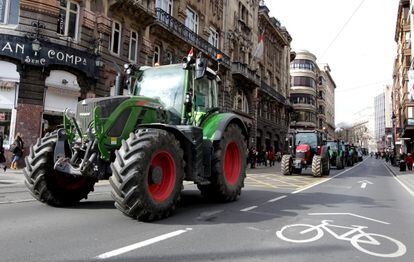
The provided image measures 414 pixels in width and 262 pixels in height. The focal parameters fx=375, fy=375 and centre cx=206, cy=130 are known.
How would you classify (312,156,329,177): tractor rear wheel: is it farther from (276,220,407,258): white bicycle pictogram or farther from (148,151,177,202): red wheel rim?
(148,151,177,202): red wheel rim

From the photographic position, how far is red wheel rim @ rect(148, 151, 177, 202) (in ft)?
20.0

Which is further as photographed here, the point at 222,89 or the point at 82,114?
the point at 222,89

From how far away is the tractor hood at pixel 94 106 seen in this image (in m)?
6.30

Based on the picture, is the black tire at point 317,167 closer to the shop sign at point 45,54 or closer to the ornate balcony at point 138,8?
the shop sign at point 45,54

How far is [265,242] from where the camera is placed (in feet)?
16.7

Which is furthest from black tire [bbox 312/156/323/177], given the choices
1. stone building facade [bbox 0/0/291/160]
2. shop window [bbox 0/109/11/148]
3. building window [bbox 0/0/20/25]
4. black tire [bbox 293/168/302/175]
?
building window [bbox 0/0/20/25]

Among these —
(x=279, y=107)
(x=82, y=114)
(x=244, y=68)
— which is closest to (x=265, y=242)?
(x=82, y=114)

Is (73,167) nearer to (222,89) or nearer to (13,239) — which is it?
(13,239)

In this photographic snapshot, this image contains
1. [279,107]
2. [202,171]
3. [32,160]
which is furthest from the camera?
[279,107]

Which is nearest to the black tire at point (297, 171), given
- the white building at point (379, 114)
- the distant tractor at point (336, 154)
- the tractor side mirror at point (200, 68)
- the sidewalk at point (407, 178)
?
the sidewalk at point (407, 178)

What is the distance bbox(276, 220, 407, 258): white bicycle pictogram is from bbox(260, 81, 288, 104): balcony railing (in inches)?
1516

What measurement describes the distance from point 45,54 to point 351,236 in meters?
16.3

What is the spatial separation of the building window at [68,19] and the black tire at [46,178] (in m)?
13.7

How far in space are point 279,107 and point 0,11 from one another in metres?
41.9
